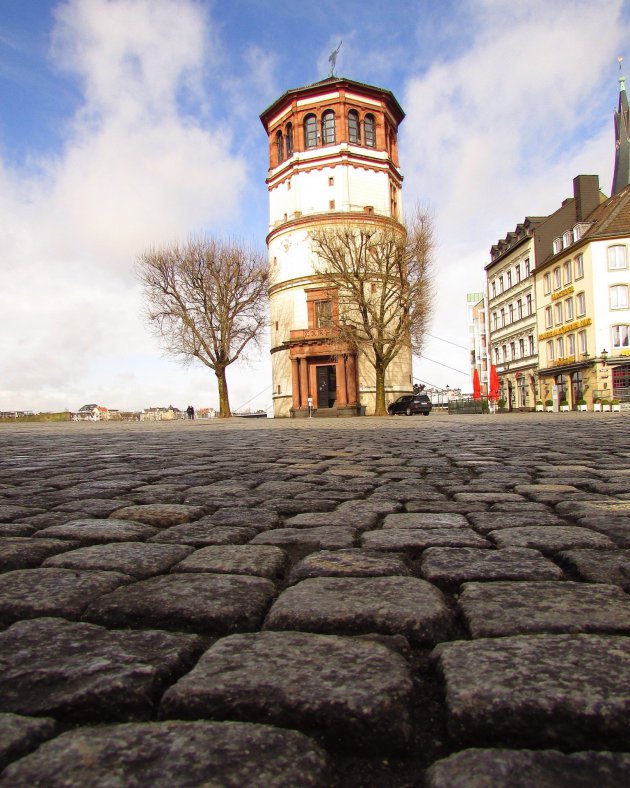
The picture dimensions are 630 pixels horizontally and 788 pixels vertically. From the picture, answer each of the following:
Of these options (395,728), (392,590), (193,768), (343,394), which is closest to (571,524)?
(392,590)

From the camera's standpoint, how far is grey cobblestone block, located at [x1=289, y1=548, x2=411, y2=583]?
75.2 inches

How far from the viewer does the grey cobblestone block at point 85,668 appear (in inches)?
40.7

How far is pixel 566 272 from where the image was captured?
42500 millimetres

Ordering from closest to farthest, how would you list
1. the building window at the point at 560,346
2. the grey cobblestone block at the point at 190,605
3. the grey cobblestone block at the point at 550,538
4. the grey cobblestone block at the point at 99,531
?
the grey cobblestone block at the point at 190,605 → the grey cobblestone block at the point at 550,538 → the grey cobblestone block at the point at 99,531 → the building window at the point at 560,346

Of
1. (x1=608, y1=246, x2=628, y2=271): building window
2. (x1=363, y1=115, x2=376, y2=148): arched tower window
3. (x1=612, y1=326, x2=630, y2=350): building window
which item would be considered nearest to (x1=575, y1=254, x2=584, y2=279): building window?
(x1=608, y1=246, x2=628, y2=271): building window

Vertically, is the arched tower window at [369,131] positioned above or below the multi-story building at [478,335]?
above

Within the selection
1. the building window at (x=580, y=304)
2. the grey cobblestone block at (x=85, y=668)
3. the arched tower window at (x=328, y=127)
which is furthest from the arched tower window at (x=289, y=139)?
the grey cobblestone block at (x=85, y=668)

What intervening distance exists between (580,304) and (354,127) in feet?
60.7

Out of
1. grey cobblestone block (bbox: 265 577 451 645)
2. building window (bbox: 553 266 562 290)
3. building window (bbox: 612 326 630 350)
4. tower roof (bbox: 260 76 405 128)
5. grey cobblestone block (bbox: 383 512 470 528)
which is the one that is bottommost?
grey cobblestone block (bbox: 383 512 470 528)

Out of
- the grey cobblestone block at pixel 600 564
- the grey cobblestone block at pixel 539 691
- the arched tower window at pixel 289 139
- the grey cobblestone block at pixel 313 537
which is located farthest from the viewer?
the arched tower window at pixel 289 139

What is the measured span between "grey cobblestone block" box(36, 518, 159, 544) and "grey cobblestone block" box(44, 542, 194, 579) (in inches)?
5.9

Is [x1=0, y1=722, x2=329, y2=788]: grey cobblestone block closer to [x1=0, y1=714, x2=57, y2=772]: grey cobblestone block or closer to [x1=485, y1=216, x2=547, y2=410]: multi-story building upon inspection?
[x1=0, y1=714, x2=57, y2=772]: grey cobblestone block

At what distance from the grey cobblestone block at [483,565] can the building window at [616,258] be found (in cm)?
4131

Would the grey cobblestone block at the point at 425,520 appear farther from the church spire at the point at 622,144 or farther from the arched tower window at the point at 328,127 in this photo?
the church spire at the point at 622,144
